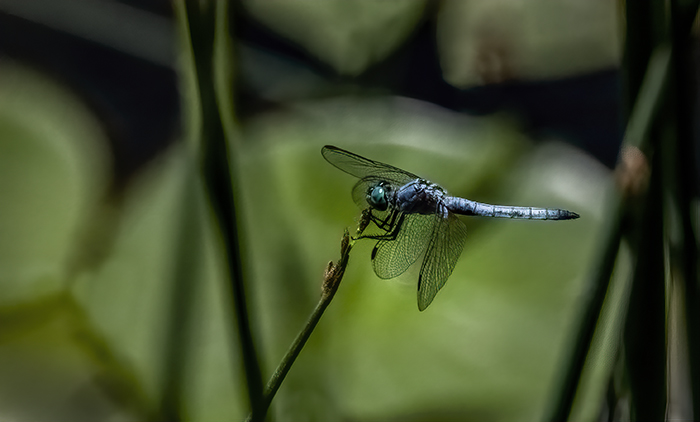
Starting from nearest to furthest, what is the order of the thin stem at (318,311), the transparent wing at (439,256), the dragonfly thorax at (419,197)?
the thin stem at (318,311)
the transparent wing at (439,256)
the dragonfly thorax at (419,197)

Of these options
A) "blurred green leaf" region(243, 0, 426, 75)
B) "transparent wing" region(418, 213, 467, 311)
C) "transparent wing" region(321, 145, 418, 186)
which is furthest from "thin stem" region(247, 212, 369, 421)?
"blurred green leaf" region(243, 0, 426, 75)

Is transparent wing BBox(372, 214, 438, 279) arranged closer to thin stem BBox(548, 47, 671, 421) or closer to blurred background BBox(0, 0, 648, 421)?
blurred background BBox(0, 0, 648, 421)

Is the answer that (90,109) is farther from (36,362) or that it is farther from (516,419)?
(516,419)

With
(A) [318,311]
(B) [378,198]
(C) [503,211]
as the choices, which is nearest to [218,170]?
(A) [318,311]

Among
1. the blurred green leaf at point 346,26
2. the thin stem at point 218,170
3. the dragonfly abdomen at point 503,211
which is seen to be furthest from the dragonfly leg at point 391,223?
the blurred green leaf at point 346,26

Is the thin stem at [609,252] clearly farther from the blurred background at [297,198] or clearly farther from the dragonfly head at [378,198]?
the dragonfly head at [378,198]

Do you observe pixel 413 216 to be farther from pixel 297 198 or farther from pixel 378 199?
pixel 297 198

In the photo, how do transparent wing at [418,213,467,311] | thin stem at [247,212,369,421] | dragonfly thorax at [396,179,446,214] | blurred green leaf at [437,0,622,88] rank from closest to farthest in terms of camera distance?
thin stem at [247,212,369,421]
transparent wing at [418,213,467,311]
dragonfly thorax at [396,179,446,214]
blurred green leaf at [437,0,622,88]

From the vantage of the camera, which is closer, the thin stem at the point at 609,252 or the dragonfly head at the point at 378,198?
the thin stem at the point at 609,252
